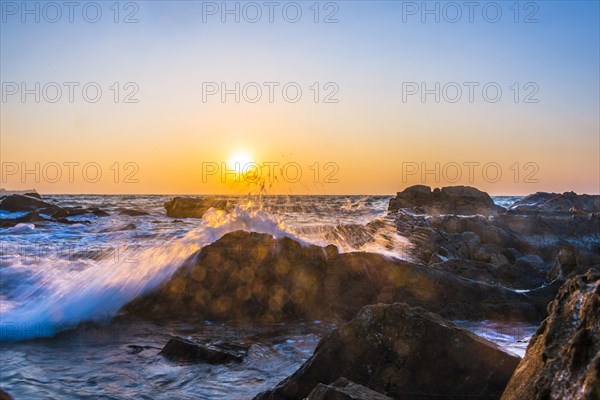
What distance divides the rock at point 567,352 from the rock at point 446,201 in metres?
24.9

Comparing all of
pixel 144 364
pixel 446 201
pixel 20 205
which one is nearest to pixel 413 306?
pixel 144 364

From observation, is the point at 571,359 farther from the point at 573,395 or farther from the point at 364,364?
the point at 364,364

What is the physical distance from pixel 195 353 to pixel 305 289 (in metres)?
2.29

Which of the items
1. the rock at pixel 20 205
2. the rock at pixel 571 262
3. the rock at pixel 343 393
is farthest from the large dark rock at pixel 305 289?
the rock at pixel 20 205

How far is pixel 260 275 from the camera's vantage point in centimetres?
704

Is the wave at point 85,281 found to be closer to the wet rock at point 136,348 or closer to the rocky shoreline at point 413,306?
the rocky shoreline at point 413,306

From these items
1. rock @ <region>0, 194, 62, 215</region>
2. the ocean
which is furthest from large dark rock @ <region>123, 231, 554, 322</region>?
rock @ <region>0, 194, 62, 215</region>

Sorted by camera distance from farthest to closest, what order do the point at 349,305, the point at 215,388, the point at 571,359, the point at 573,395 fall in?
the point at 349,305
the point at 215,388
the point at 571,359
the point at 573,395

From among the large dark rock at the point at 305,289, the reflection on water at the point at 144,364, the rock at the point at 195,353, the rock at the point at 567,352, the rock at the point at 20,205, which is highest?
the rock at the point at 20,205

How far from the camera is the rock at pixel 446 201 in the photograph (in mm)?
28531

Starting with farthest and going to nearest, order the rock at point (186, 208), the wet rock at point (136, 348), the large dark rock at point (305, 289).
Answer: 1. the rock at point (186, 208)
2. the large dark rock at point (305, 289)
3. the wet rock at point (136, 348)

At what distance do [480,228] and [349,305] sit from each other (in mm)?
8959

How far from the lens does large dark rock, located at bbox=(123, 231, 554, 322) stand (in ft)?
22.0

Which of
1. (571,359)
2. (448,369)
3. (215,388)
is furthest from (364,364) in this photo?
(571,359)
